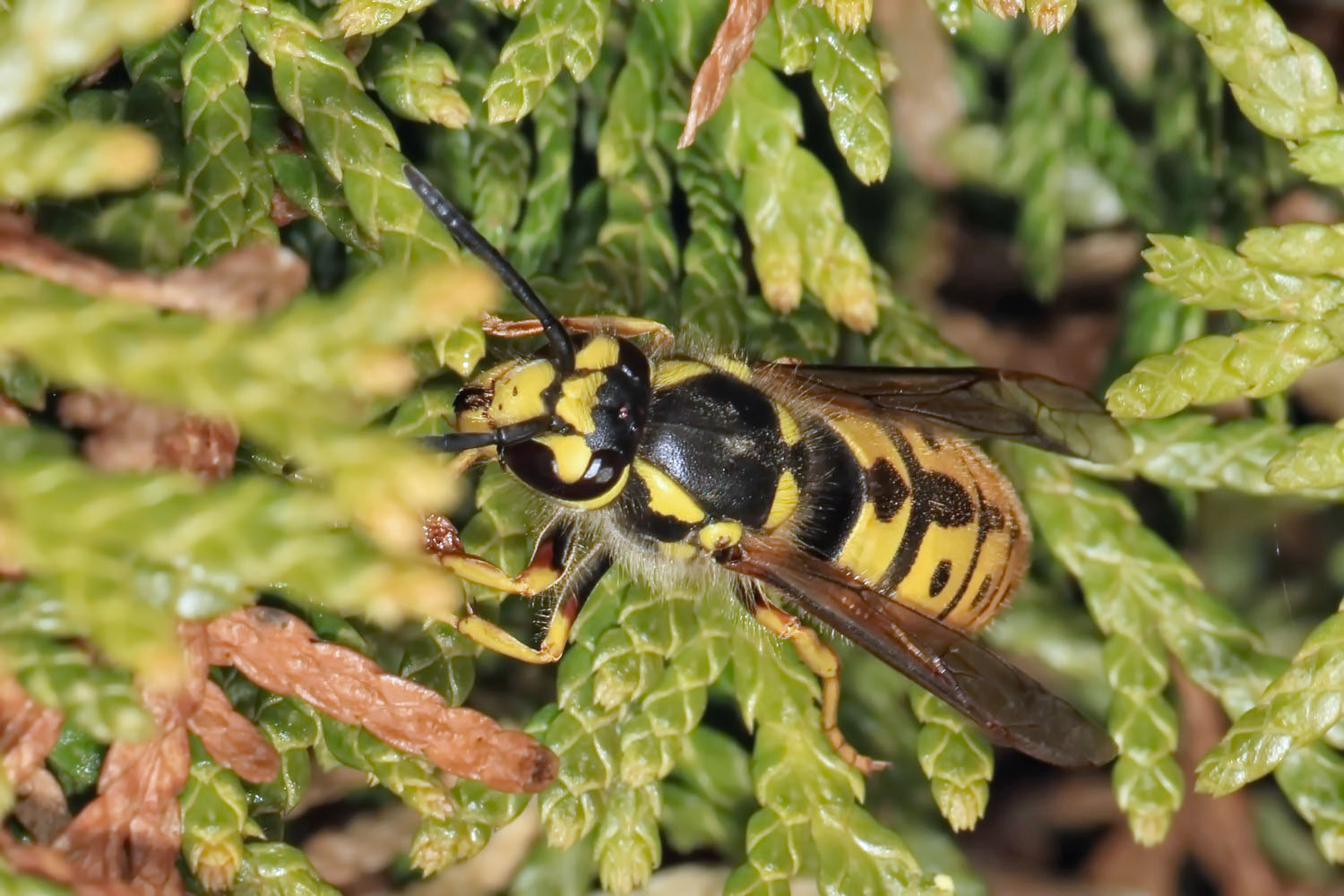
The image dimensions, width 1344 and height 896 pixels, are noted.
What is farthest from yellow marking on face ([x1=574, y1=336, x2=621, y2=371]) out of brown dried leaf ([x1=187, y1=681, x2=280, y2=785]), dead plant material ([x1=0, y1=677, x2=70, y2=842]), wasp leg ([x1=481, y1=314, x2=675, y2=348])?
dead plant material ([x1=0, y1=677, x2=70, y2=842])

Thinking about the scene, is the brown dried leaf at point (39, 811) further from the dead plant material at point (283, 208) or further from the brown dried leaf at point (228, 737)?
the dead plant material at point (283, 208)

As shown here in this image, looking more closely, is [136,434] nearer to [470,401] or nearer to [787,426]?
[470,401]

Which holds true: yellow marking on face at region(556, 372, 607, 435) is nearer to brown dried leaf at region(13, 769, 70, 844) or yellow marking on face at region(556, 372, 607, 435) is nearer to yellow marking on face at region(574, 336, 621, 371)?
yellow marking on face at region(574, 336, 621, 371)

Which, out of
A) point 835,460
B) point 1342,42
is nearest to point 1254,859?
point 835,460

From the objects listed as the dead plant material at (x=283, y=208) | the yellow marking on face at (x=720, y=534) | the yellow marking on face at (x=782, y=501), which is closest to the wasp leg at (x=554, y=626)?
the yellow marking on face at (x=720, y=534)

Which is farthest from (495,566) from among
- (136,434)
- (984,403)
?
(984,403)

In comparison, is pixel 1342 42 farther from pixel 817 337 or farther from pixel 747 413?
pixel 747 413

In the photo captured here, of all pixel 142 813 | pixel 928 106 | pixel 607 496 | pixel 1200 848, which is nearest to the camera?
pixel 142 813
